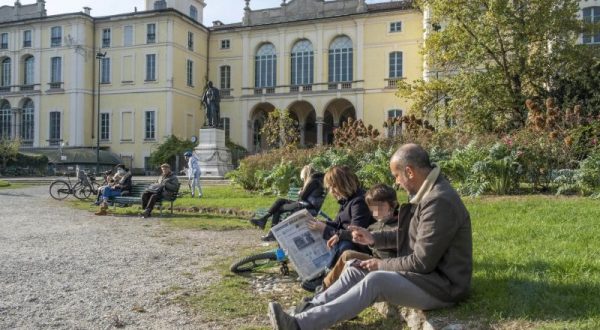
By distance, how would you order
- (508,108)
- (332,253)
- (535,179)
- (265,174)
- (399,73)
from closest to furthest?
(332,253) → (535,179) → (265,174) → (508,108) → (399,73)

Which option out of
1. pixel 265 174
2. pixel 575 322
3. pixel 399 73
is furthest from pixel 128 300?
pixel 399 73

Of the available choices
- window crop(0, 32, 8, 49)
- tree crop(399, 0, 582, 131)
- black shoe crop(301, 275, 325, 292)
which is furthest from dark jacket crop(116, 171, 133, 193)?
window crop(0, 32, 8, 49)

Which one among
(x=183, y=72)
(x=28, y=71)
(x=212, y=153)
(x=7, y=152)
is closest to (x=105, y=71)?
(x=183, y=72)

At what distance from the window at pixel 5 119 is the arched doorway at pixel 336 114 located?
88.8 ft

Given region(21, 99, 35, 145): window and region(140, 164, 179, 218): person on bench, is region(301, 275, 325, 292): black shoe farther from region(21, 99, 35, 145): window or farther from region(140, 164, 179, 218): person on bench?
region(21, 99, 35, 145): window

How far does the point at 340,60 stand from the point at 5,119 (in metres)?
29.5

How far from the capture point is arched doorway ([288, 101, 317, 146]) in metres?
46.6

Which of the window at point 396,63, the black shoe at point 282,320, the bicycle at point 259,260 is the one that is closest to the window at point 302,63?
the window at point 396,63

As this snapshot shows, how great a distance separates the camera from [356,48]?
42281 mm

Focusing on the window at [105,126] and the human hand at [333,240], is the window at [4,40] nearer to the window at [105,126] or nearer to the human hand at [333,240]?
the window at [105,126]

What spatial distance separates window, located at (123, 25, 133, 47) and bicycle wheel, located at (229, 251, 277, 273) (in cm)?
4194

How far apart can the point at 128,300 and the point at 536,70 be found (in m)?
19.0

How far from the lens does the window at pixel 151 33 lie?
1721 inches

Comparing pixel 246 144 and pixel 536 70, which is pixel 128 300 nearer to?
pixel 536 70
